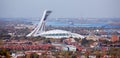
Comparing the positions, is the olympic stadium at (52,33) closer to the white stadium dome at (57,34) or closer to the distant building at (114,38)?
the white stadium dome at (57,34)

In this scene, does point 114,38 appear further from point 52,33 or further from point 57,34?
point 52,33

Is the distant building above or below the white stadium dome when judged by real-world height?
below

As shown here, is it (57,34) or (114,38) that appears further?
(57,34)

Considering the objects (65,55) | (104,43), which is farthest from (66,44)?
(65,55)

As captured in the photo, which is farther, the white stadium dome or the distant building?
the white stadium dome

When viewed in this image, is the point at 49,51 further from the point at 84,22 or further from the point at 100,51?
the point at 84,22

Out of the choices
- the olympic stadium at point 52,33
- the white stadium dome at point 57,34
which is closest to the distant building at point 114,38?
the olympic stadium at point 52,33

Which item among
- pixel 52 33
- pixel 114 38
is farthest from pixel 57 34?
pixel 114 38

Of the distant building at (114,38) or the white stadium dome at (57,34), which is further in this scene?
the white stadium dome at (57,34)

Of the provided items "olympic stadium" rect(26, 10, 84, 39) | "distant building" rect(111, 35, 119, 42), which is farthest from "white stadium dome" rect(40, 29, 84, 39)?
"distant building" rect(111, 35, 119, 42)

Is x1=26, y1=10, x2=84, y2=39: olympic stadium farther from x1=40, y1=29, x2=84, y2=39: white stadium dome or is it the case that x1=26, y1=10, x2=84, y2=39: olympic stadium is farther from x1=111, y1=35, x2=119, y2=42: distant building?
x1=111, y1=35, x2=119, y2=42: distant building

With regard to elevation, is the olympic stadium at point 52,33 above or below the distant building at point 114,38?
above
